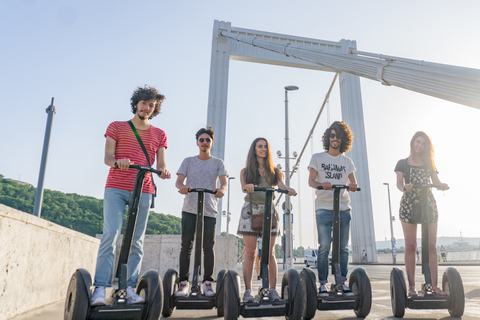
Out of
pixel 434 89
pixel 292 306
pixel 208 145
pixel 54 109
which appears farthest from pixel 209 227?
pixel 54 109

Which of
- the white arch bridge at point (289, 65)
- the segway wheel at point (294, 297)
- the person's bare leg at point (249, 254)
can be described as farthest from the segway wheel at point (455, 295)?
the white arch bridge at point (289, 65)

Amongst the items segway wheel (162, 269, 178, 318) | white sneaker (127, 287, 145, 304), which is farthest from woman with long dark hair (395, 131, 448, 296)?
white sneaker (127, 287, 145, 304)

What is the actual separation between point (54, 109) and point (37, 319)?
302 inches

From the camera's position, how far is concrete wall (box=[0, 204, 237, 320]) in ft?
9.70

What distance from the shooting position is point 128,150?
3.07 metres

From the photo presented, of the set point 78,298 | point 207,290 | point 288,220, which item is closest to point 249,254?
point 207,290

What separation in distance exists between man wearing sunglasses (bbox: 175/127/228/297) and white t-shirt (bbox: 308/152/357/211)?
93 cm

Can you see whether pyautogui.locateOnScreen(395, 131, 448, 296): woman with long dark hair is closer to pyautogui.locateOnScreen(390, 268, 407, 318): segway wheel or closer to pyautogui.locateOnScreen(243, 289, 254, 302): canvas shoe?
pyautogui.locateOnScreen(390, 268, 407, 318): segway wheel

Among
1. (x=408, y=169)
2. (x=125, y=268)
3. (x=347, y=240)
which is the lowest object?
(x=125, y=268)

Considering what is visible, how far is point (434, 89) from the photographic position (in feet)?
15.9

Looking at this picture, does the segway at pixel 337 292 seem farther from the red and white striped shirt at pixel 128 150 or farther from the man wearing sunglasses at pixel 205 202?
the red and white striped shirt at pixel 128 150

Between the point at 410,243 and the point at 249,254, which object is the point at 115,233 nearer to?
the point at 249,254

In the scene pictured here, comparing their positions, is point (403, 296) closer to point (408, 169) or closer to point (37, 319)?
point (408, 169)

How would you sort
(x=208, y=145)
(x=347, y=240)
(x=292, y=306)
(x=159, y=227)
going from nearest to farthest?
(x=292, y=306)
(x=347, y=240)
(x=208, y=145)
(x=159, y=227)
